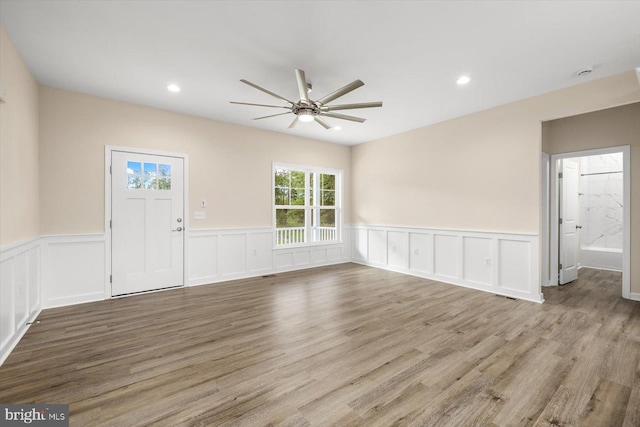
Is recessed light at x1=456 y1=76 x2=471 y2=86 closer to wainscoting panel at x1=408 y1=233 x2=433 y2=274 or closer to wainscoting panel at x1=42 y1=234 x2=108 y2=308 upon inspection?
wainscoting panel at x1=408 y1=233 x2=433 y2=274

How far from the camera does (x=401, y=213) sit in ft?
19.1

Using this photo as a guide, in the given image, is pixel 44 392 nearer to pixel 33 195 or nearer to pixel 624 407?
pixel 33 195

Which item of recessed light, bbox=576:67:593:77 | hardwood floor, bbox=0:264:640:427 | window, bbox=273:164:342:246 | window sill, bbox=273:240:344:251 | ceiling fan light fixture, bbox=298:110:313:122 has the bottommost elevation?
hardwood floor, bbox=0:264:640:427

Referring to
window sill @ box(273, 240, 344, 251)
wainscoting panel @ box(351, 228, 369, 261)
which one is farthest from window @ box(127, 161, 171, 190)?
wainscoting panel @ box(351, 228, 369, 261)

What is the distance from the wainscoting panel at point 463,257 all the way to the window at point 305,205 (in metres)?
0.98

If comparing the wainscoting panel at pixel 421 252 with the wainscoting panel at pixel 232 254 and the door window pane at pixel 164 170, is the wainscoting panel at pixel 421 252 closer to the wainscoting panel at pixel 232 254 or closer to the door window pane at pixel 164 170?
the wainscoting panel at pixel 232 254

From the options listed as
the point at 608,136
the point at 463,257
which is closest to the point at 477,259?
the point at 463,257

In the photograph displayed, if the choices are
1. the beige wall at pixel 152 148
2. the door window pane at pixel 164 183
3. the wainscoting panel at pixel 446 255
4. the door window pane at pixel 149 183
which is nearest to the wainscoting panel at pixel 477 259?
the wainscoting panel at pixel 446 255

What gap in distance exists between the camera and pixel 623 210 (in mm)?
4062

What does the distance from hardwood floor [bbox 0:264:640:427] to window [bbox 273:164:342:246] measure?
7.57 ft

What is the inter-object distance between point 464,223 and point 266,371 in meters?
4.00

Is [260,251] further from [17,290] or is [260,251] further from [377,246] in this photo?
[17,290]

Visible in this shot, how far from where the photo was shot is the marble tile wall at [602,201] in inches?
240

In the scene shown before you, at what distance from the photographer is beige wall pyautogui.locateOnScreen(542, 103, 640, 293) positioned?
3.96 meters
